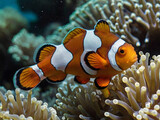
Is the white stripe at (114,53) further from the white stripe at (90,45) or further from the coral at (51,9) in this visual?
the coral at (51,9)

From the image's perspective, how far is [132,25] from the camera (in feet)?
7.58

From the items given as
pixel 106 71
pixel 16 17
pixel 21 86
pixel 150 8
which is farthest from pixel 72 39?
pixel 16 17

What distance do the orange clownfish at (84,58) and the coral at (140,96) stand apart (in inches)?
4.8

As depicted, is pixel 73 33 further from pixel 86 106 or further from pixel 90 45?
pixel 86 106

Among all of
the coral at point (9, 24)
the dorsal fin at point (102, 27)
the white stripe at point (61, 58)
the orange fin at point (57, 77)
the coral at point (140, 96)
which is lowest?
the coral at point (140, 96)

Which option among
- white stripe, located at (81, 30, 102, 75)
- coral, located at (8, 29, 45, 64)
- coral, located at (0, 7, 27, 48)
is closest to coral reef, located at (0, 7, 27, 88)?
coral, located at (0, 7, 27, 48)

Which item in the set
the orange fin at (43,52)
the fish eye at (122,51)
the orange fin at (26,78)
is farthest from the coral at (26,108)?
the fish eye at (122,51)

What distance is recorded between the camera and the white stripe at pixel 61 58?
1385 millimetres

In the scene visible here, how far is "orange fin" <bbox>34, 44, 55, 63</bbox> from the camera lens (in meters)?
1.48

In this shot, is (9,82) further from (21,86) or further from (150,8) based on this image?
(150,8)

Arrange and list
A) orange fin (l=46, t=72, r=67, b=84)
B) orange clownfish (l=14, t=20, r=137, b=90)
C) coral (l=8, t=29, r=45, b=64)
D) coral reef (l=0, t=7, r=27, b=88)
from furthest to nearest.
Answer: coral reef (l=0, t=7, r=27, b=88) < coral (l=8, t=29, r=45, b=64) < orange fin (l=46, t=72, r=67, b=84) < orange clownfish (l=14, t=20, r=137, b=90)

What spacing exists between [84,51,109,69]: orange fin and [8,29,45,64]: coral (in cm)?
185

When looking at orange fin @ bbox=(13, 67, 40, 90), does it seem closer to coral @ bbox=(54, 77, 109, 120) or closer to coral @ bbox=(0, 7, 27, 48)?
coral @ bbox=(54, 77, 109, 120)

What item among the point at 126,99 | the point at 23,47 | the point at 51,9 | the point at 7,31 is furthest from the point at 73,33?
the point at 51,9
